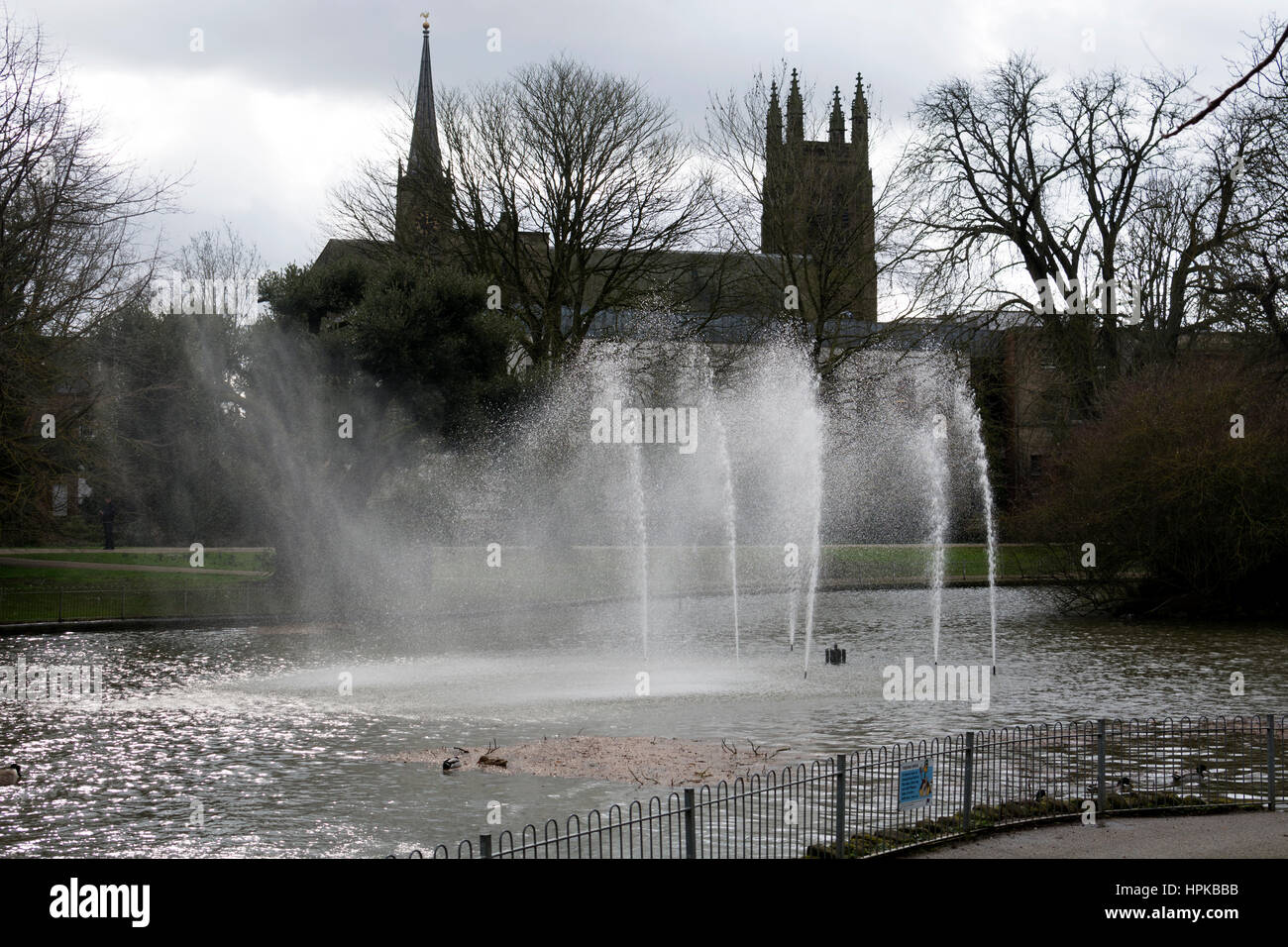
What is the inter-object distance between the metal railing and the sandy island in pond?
656mm

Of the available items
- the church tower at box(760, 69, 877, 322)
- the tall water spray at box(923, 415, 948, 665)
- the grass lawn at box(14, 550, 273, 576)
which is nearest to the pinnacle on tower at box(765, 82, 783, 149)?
the church tower at box(760, 69, 877, 322)

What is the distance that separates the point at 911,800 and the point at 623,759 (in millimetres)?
4937

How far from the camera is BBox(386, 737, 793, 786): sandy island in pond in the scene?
14031 millimetres

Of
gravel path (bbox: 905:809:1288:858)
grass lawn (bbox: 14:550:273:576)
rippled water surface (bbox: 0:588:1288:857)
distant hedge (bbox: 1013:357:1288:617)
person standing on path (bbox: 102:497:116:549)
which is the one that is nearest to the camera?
gravel path (bbox: 905:809:1288:858)

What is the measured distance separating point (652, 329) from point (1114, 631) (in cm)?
1940

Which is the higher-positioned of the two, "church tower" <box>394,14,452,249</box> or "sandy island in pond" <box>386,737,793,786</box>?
"church tower" <box>394,14,452,249</box>

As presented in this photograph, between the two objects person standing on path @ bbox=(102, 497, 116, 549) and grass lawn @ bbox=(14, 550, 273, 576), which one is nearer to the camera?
grass lawn @ bbox=(14, 550, 273, 576)

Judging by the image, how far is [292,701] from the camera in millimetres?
19969

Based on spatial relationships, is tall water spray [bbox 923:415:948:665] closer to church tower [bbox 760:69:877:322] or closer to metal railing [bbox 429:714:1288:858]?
church tower [bbox 760:69:877:322]

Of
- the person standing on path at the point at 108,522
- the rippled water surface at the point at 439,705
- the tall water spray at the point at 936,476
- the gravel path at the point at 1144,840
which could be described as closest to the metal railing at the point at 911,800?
the gravel path at the point at 1144,840

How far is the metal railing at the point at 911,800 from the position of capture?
10180mm

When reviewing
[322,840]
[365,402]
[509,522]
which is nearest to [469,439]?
[365,402]

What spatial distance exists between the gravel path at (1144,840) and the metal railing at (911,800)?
0.68 ft

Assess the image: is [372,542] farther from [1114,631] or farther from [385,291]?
[1114,631]
